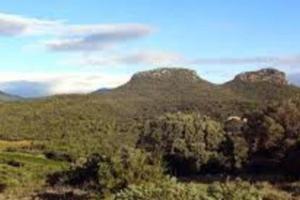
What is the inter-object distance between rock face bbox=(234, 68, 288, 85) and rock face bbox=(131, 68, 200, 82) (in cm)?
1142

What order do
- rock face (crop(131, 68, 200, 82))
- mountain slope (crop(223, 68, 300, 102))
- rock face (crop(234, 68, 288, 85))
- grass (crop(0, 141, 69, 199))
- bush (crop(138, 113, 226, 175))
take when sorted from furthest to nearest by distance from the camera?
1. rock face (crop(131, 68, 200, 82))
2. rock face (crop(234, 68, 288, 85))
3. mountain slope (crop(223, 68, 300, 102))
4. bush (crop(138, 113, 226, 175))
5. grass (crop(0, 141, 69, 199))

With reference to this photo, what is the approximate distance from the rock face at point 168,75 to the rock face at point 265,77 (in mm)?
11423

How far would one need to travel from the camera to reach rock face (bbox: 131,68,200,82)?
186 metres

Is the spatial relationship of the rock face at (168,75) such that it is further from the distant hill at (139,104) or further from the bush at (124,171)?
the bush at (124,171)

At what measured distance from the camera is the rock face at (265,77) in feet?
541

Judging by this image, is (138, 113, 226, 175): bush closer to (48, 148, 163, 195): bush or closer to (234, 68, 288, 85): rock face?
(48, 148, 163, 195): bush

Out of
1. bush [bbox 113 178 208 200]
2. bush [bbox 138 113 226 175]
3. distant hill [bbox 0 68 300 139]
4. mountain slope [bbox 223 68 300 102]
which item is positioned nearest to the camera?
bush [bbox 113 178 208 200]

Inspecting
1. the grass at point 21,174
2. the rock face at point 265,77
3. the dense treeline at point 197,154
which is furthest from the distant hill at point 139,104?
the dense treeline at point 197,154

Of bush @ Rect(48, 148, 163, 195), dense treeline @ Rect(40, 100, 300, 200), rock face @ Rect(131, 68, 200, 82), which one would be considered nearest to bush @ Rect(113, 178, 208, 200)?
dense treeline @ Rect(40, 100, 300, 200)

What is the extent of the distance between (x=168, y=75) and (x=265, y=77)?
27.8m

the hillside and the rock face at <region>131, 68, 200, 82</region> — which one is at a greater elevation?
the rock face at <region>131, 68, 200, 82</region>

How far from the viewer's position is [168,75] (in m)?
189

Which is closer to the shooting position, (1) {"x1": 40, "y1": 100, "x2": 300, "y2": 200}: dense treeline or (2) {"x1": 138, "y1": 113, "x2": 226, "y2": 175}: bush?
(1) {"x1": 40, "y1": 100, "x2": 300, "y2": 200}: dense treeline

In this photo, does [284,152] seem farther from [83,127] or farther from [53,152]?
[83,127]
